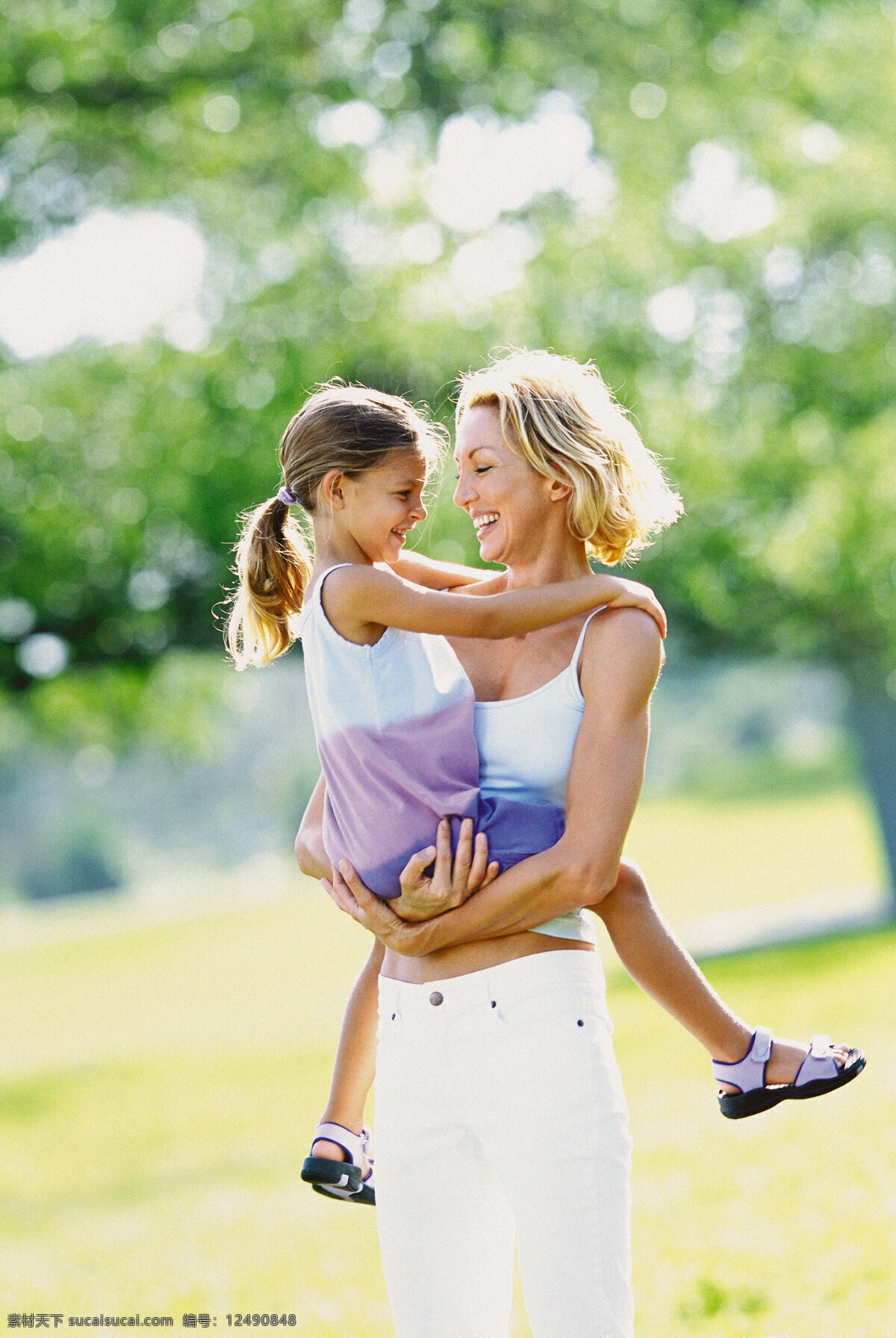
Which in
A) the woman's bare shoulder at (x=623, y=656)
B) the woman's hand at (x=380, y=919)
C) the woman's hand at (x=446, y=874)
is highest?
the woman's bare shoulder at (x=623, y=656)

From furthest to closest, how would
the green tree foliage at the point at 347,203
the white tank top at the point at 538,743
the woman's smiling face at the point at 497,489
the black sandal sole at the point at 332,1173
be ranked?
1. the green tree foliage at the point at 347,203
2. the black sandal sole at the point at 332,1173
3. the woman's smiling face at the point at 497,489
4. the white tank top at the point at 538,743

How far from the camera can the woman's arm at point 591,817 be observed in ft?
7.82

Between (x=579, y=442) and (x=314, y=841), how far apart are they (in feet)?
3.11

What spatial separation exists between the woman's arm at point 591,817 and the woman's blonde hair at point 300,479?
23.3 inches

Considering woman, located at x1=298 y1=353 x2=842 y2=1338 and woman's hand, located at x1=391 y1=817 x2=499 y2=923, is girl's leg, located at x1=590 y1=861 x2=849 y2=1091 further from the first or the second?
woman's hand, located at x1=391 y1=817 x2=499 y2=923

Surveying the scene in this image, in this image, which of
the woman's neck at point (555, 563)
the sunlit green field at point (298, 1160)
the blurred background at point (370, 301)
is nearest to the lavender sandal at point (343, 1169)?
the woman's neck at point (555, 563)

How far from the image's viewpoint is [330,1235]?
7.21 metres

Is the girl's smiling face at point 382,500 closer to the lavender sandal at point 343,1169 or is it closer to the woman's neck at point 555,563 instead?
the woman's neck at point 555,563

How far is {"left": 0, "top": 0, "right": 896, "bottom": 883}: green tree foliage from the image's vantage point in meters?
12.1

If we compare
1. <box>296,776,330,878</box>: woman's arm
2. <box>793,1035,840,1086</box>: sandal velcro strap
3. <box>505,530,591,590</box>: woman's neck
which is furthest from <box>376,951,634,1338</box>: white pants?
<box>505,530,591,590</box>: woman's neck

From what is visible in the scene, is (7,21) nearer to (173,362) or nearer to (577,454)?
(173,362)

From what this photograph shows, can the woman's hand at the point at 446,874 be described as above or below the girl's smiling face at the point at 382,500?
below

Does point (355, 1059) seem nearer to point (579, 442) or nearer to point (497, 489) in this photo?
point (497, 489)

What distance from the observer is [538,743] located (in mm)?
2525
